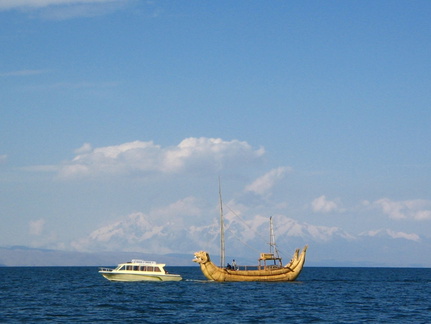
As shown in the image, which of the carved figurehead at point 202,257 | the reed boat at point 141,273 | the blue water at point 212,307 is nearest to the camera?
the blue water at point 212,307

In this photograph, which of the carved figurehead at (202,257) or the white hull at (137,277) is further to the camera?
the white hull at (137,277)

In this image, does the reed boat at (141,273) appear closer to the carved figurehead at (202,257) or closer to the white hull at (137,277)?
the white hull at (137,277)

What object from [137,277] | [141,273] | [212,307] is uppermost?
[141,273]

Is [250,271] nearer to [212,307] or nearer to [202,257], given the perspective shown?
[202,257]

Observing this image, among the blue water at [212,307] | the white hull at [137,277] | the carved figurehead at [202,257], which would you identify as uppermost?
the carved figurehead at [202,257]

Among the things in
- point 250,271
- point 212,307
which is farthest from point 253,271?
point 212,307

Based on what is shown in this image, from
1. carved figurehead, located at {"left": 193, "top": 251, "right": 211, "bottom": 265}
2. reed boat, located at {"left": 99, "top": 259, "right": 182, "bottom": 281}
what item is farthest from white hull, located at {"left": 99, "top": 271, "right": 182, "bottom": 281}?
carved figurehead, located at {"left": 193, "top": 251, "right": 211, "bottom": 265}

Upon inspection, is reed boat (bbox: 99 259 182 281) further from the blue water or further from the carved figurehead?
the blue water

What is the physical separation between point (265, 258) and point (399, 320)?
44971 mm

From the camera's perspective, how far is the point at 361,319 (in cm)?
6438

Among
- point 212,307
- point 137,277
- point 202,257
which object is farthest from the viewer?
point 137,277

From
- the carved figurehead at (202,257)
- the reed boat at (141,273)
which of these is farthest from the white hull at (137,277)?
the carved figurehead at (202,257)

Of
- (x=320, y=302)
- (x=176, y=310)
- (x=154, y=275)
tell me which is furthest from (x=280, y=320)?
(x=154, y=275)

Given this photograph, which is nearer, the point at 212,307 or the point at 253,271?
the point at 212,307
